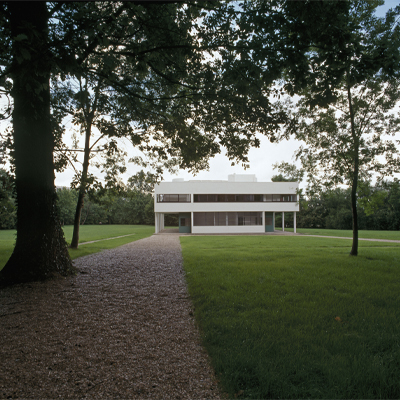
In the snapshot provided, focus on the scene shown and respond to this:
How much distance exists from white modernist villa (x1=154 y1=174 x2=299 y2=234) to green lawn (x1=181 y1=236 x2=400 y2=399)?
2664cm

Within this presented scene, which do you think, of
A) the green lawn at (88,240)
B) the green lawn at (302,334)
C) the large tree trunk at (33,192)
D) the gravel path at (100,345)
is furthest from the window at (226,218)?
the gravel path at (100,345)

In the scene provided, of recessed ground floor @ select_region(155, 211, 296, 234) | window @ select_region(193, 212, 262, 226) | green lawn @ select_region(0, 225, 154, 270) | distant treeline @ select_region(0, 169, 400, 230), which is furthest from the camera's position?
window @ select_region(193, 212, 262, 226)

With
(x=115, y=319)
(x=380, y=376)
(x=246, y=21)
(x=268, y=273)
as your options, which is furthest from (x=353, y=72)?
(x=115, y=319)

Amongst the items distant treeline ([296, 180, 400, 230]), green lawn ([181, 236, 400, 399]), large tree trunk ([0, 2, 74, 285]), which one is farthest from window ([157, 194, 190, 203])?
green lawn ([181, 236, 400, 399])

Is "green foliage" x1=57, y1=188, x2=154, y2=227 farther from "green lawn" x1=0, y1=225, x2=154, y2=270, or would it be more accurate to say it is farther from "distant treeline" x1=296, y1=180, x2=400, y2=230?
"distant treeline" x1=296, y1=180, x2=400, y2=230

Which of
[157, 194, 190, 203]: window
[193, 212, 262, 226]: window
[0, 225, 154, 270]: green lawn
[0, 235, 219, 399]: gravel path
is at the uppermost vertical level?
[157, 194, 190, 203]: window

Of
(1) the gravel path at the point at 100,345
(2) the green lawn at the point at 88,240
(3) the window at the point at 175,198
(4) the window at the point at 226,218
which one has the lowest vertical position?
(2) the green lawn at the point at 88,240

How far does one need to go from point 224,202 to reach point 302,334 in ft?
98.9

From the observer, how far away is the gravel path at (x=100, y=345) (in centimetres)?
234

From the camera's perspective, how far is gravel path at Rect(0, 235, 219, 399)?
234cm

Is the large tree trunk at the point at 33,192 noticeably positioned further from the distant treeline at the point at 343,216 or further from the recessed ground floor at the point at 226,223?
the distant treeline at the point at 343,216

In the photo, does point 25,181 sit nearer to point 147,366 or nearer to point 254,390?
point 147,366

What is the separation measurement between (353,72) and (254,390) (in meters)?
4.98

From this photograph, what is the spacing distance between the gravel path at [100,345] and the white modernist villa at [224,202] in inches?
1072
